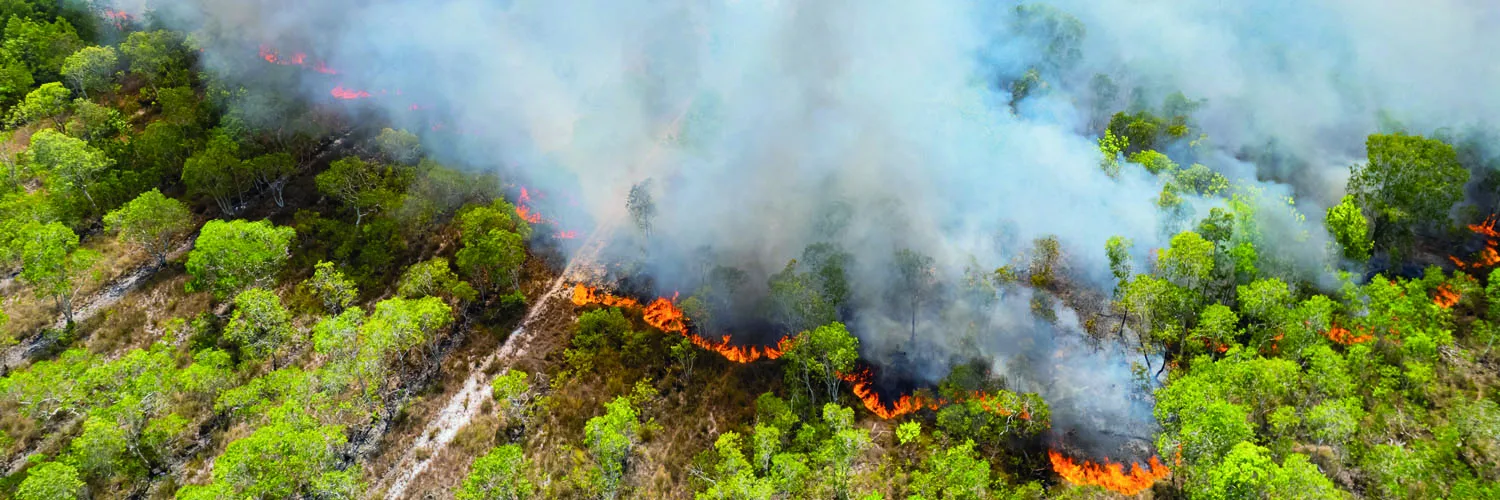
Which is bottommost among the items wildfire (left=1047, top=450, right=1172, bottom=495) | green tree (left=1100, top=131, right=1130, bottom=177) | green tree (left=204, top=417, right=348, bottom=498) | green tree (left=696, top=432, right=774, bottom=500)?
green tree (left=204, top=417, right=348, bottom=498)

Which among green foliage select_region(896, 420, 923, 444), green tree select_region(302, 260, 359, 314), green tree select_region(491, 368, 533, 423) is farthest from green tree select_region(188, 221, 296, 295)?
green foliage select_region(896, 420, 923, 444)

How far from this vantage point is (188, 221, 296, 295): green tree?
62.8 meters

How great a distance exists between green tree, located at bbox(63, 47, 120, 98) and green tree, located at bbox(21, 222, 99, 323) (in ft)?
118

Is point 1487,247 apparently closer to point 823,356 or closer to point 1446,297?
point 1446,297

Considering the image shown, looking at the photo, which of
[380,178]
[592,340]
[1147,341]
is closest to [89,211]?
[380,178]

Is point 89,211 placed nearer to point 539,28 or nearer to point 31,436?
point 31,436

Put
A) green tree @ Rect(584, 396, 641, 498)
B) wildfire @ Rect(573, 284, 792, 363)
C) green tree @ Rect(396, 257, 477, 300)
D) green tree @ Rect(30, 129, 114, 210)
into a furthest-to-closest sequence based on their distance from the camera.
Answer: green tree @ Rect(30, 129, 114, 210), green tree @ Rect(396, 257, 477, 300), wildfire @ Rect(573, 284, 792, 363), green tree @ Rect(584, 396, 641, 498)

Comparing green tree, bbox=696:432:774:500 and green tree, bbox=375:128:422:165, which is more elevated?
green tree, bbox=375:128:422:165

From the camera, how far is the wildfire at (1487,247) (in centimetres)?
6525

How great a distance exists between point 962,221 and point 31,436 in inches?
3083

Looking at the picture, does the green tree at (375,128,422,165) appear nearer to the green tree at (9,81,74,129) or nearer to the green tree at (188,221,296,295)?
the green tree at (188,221,296,295)

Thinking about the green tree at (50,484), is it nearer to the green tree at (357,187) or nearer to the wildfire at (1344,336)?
the green tree at (357,187)

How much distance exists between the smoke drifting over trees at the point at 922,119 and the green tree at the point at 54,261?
33.6 m

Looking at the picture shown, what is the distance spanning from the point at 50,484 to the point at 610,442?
115 ft
